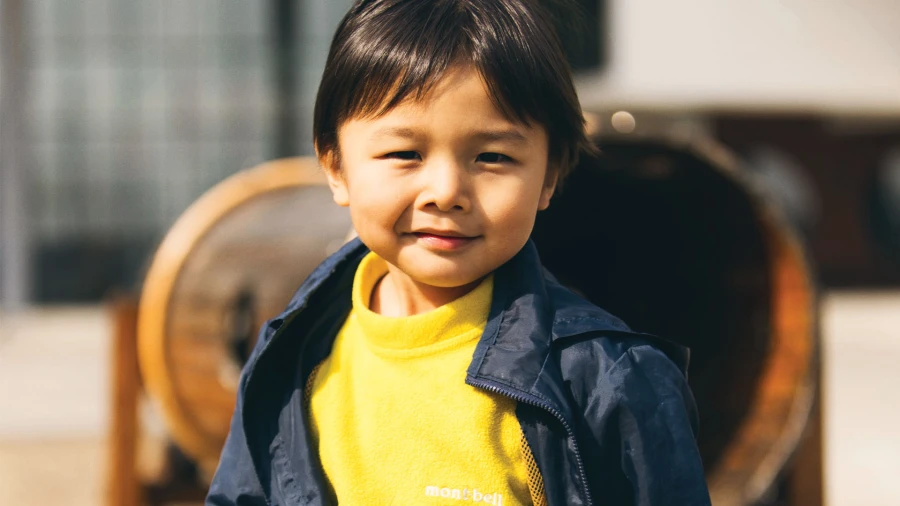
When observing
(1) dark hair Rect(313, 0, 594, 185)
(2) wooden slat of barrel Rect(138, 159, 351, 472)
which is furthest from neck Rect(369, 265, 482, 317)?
(2) wooden slat of barrel Rect(138, 159, 351, 472)

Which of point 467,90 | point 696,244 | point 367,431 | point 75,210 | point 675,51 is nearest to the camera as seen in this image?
point 467,90

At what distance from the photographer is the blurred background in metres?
8.27

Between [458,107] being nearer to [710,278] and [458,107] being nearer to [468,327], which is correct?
[468,327]

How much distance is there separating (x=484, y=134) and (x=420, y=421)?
1.23ft

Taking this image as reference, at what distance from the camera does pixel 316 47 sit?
8766 mm

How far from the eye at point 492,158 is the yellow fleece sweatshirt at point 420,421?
0.19m

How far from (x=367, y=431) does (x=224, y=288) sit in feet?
6.23

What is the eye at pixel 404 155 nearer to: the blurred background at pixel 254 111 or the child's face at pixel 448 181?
the child's face at pixel 448 181

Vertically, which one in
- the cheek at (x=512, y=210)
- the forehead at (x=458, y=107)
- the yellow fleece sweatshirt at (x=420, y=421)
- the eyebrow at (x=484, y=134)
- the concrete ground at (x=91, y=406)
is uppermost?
the forehead at (x=458, y=107)

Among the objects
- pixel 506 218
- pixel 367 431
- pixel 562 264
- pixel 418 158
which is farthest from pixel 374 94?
pixel 562 264

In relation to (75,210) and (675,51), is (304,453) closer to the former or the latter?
(675,51)

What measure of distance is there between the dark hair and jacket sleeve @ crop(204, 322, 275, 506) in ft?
1.33

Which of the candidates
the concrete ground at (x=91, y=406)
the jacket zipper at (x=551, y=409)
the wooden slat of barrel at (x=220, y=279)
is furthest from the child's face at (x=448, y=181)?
the concrete ground at (x=91, y=406)

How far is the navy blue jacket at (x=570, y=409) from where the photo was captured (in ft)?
3.93
